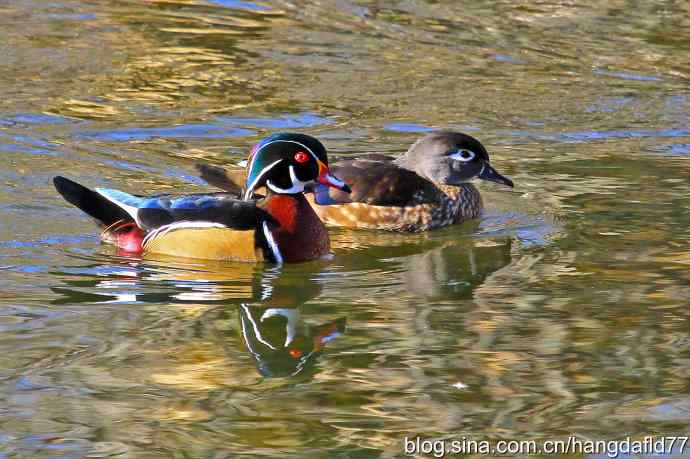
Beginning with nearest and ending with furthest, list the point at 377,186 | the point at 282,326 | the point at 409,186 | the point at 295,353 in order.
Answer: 1. the point at 295,353
2. the point at 282,326
3. the point at 377,186
4. the point at 409,186

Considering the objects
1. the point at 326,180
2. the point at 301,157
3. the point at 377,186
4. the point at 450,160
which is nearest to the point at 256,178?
Answer: the point at 301,157

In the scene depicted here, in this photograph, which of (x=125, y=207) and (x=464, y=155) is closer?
(x=125, y=207)

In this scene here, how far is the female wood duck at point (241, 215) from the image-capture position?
32.7 feet

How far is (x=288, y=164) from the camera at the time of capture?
10211 millimetres

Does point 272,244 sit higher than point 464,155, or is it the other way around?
point 464,155

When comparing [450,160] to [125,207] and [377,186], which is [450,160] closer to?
[377,186]

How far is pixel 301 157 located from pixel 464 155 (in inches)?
82.6

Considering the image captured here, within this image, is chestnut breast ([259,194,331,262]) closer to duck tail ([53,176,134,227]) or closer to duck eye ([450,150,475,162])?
duck tail ([53,176,134,227])

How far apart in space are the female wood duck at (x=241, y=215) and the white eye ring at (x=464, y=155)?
184 cm

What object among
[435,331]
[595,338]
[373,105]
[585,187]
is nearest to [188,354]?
[435,331]

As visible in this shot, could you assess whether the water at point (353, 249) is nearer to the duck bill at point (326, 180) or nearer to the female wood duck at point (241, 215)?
the female wood duck at point (241, 215)

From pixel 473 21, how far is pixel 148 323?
32.8 feet

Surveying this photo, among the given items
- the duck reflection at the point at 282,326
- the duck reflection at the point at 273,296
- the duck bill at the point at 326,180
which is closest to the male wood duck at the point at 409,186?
the duck reflection at the point at 273,296

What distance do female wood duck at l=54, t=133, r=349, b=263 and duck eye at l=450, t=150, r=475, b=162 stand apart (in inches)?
72.5
